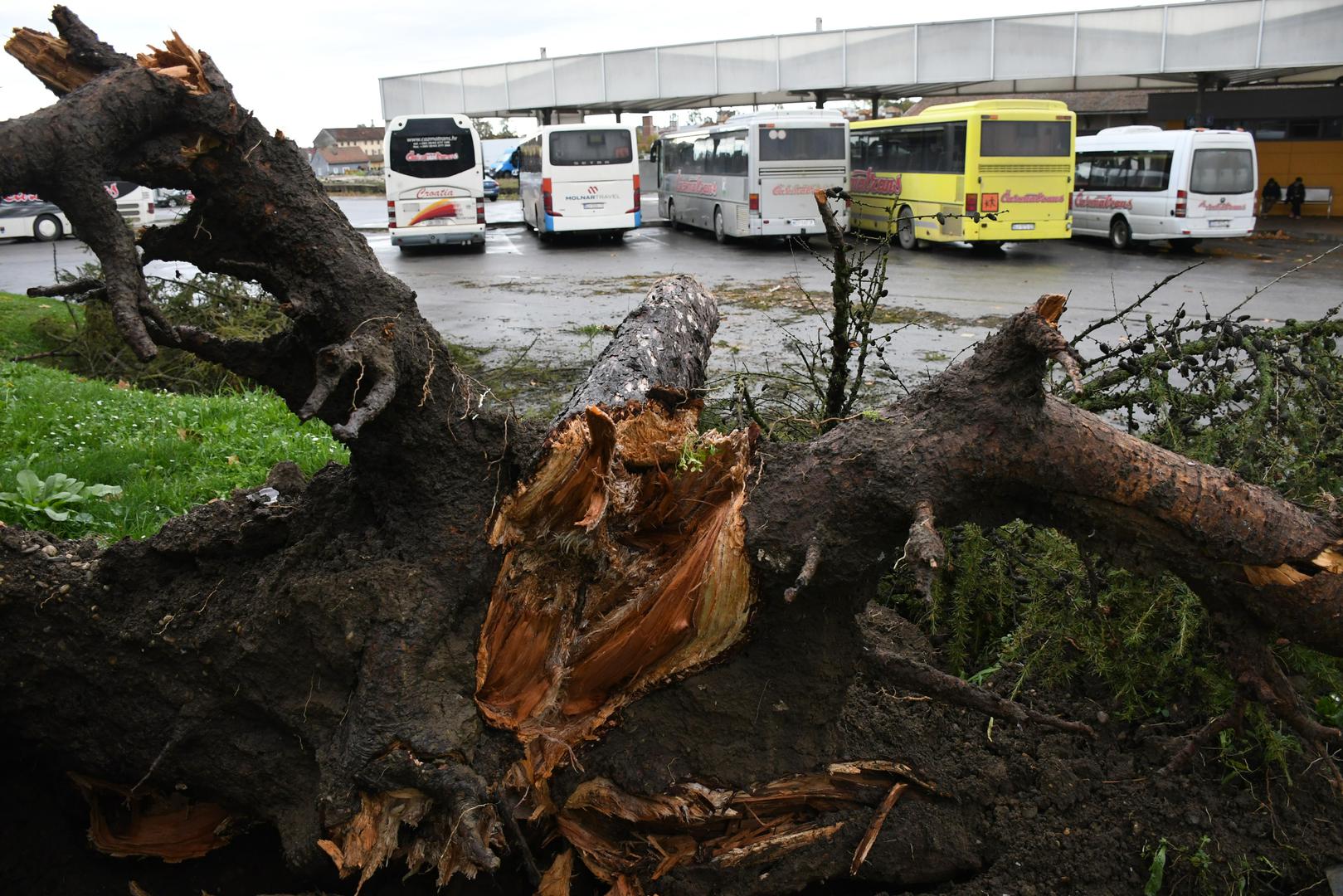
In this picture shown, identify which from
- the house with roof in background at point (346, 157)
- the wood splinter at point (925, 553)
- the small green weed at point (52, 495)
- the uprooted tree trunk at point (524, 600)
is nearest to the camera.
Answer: the wood splinter at point (925, 553)

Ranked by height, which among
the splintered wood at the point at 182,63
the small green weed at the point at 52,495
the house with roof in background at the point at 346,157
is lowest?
the small green weed at the point at 52,495

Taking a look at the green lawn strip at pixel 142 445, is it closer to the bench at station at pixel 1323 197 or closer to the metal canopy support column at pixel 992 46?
the metal canopy support column at pixel 992 46

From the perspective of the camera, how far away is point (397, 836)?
2.99m

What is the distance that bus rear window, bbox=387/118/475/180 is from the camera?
903 inches

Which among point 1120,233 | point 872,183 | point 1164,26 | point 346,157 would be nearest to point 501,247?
point 872,183

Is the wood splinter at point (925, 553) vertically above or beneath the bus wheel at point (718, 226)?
above

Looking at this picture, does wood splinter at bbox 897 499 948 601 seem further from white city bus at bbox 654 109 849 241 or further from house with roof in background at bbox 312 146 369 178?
house with roof in background at bbox 312 146 369 178

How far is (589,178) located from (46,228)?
13.7 metres

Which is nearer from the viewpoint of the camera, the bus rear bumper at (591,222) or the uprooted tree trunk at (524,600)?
the uprooted tree trunk at (524,600)

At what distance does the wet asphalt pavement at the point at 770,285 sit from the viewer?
11195 mm

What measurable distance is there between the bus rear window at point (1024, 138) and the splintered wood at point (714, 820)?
60.5ft

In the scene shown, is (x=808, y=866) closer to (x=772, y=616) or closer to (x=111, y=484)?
(x=772, y=616)

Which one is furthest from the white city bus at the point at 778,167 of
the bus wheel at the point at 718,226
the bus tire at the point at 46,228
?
the bus tire at the point at 46,228

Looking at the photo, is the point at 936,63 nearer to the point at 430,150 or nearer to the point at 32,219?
the point at 430,150
